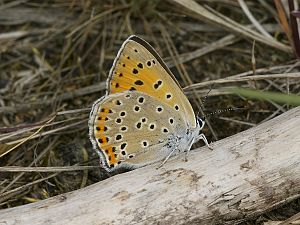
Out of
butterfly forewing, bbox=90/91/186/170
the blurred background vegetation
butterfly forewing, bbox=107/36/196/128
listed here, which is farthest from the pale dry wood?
the blurred background vegetation

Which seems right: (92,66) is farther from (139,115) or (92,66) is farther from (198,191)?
(198,191)

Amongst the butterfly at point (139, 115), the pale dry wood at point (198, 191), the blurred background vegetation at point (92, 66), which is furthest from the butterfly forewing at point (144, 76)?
the blurred background vegetation at point (92, 66)

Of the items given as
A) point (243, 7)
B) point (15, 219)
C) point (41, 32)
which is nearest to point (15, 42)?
point (41, 32)

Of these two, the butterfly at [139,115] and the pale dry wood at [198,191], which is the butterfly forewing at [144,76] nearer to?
the butterfly at [139,115]

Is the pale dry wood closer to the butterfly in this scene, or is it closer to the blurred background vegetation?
the butterfly

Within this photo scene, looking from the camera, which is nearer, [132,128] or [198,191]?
[198,191]

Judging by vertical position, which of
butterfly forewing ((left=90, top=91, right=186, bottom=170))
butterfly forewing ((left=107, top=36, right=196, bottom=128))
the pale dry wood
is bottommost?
the pale dry wood

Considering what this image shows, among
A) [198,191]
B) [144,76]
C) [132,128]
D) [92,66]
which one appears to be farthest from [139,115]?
[92,66]
